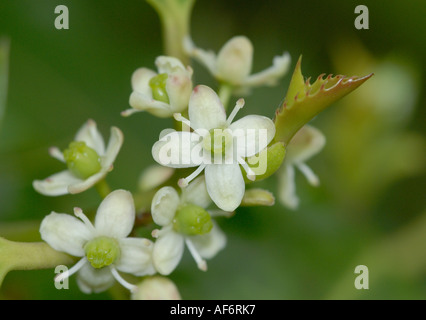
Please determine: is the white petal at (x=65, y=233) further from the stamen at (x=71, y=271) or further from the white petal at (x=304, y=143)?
the white petal at (x=304, y=143)

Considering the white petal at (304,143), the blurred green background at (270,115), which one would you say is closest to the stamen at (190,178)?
the white petal at (304,143)

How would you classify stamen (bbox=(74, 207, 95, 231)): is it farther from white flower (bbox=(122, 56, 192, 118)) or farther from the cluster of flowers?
white flower (bbox=(122, 56, 192, 118))

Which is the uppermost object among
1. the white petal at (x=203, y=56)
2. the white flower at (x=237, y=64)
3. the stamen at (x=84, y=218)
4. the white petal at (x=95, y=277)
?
the white petal at (x=203, y=56)

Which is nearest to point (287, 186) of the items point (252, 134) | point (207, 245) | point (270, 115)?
point (207, 245)

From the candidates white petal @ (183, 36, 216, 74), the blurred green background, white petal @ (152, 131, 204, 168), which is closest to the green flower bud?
white petal @ (152, 131, 204, 168)

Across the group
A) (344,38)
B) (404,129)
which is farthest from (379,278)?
(344,38)
